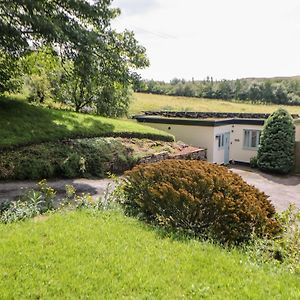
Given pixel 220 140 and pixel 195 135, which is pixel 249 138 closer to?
pixel 220 140

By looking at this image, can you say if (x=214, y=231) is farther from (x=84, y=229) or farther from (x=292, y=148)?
(x=292, y=148)

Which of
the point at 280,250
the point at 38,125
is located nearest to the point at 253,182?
the point at 38,125

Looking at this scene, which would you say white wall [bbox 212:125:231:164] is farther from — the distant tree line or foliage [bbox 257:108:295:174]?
the distant tree line

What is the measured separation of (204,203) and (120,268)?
8.66 ft

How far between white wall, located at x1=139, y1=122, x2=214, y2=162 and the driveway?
246cm

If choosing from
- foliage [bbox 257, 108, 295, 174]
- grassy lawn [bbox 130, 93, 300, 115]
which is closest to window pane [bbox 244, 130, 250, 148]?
foliage [bbox 257, 108, 295, 174]

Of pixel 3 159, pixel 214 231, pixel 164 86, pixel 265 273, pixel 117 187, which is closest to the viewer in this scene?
pixel 265 273

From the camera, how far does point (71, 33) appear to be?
1207 centimetres

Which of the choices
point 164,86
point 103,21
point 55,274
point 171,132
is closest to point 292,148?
point 171,132

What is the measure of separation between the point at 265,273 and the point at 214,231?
169 centimetres

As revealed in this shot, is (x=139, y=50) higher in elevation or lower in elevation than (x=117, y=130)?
higher

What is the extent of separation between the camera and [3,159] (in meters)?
11.2

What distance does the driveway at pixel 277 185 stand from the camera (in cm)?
1409

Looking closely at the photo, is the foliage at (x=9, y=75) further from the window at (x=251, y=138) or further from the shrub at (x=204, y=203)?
the window at (x=251, y=138)
